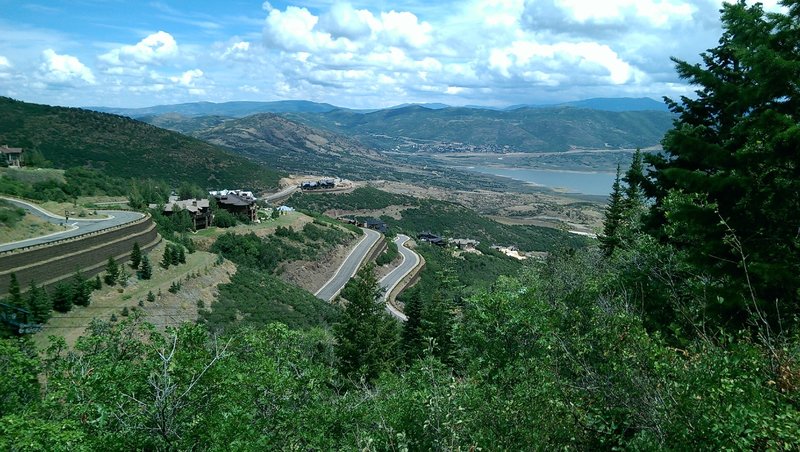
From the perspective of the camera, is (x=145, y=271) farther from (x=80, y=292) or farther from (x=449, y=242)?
(x=449, y=242)

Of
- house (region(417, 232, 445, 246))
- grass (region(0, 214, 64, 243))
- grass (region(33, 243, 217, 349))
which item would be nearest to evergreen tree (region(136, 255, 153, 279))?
grass (region(33, 243, 217, 349))

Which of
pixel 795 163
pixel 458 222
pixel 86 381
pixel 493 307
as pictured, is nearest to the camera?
pixel 86 381

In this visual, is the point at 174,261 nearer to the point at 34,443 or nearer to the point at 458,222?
the point at 34,443

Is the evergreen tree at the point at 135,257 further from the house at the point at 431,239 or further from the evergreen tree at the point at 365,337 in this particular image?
the house at the point at 431,239

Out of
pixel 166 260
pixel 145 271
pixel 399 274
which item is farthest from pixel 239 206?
pixel 145 271

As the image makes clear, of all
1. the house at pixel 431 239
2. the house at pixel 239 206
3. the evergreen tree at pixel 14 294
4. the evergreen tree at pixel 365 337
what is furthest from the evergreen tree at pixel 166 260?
the house at pixel 431 239

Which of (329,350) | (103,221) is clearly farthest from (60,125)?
(329,350)
